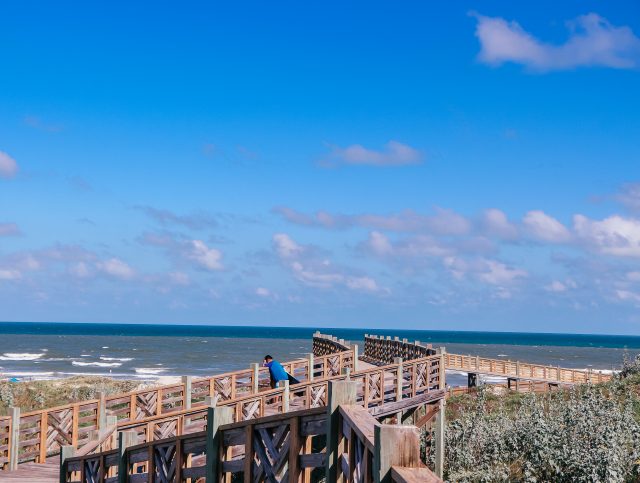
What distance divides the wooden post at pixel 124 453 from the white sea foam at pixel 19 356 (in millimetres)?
91753

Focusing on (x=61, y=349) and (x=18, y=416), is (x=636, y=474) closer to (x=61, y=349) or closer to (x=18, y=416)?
(x=18, y=416)

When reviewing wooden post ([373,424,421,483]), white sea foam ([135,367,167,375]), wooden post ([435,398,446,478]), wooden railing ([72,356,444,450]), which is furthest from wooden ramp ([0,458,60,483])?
white sea foam ([135,367,167,375])

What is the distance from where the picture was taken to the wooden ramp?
13.2 metres

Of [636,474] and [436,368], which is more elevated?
[436,368]

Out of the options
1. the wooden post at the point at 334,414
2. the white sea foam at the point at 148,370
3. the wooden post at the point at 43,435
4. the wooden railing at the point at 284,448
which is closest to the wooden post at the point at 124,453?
the wooden railing at the point at 284,448

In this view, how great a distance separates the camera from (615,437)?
1545 cm

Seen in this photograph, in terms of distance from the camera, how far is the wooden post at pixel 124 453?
9.78 meters

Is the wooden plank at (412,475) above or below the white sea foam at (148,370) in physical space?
above

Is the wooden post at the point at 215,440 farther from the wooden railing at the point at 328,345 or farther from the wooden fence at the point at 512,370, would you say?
the wooden fence at the point at 512,370

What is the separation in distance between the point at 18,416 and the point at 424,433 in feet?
41.7

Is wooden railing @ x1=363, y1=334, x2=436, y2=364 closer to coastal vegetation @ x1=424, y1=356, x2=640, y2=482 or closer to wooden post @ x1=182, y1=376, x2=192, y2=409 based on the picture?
coastal vegetation @ x1=424, y1=356, x2=640, y2=482

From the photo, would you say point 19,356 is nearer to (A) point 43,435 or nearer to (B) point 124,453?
(A) point 43,435

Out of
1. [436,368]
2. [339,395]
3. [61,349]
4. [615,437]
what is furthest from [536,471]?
[61,349]

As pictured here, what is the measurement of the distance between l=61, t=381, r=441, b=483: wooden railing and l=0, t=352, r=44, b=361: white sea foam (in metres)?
91.5
